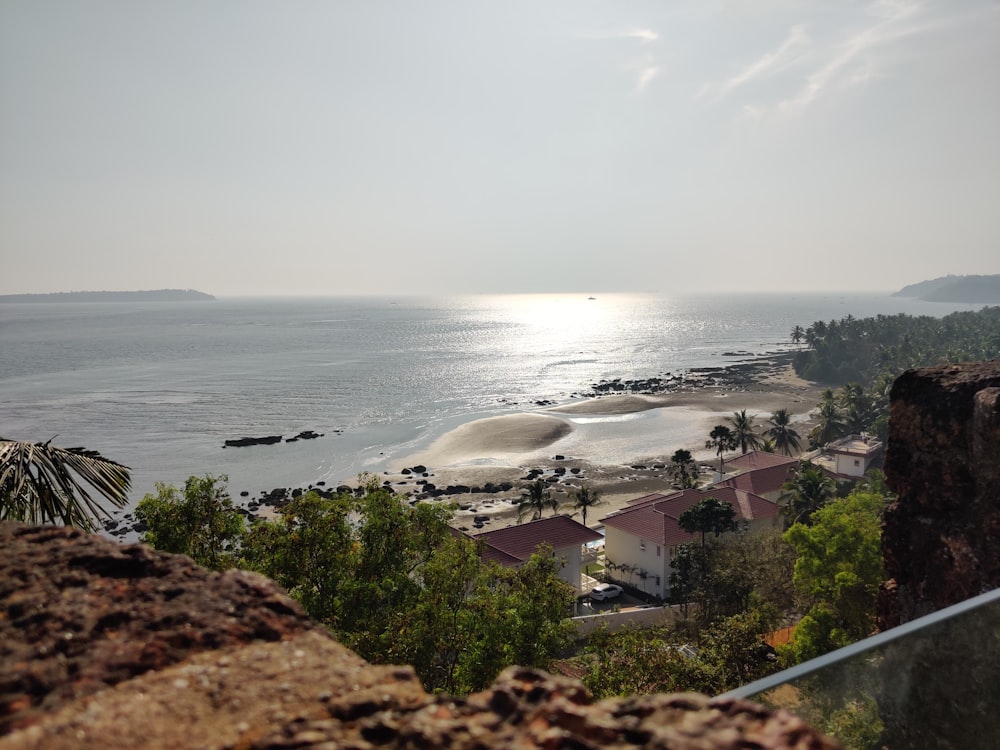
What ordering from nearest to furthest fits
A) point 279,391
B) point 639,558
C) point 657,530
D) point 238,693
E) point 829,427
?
1. point 238,693
2. point 657,530
3. point 639,558
4. point 829,427
5. point 279,391

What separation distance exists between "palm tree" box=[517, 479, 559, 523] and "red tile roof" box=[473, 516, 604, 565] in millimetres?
8855

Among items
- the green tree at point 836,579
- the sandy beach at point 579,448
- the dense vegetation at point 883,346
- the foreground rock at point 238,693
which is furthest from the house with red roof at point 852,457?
the foreground rock at point 238,693

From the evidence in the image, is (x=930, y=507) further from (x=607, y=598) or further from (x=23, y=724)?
(x=607, y=598)

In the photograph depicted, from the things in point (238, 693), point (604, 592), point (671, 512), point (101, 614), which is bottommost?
point (604, 592)

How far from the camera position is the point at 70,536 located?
4.25 m

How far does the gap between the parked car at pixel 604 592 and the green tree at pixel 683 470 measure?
57.5ft

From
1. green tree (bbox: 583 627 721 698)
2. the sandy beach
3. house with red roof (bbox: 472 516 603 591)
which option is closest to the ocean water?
the sandy beach

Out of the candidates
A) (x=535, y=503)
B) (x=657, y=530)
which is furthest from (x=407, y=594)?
(x=535, y=503)

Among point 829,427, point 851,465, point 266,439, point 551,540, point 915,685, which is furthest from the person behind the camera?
point 266,439

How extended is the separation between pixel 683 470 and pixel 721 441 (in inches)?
365

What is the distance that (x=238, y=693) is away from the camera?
9.84 ft

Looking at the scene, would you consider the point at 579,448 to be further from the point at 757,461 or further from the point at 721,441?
the point at 757,461

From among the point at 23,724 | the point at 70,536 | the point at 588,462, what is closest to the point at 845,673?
the point at 23,724

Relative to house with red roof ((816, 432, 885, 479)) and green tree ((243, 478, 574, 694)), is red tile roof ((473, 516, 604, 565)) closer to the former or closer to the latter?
green tree ((243, 478, 574, 694))
